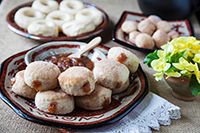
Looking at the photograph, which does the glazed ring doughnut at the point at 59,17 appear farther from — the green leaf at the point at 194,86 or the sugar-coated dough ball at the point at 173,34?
the green leaf at the point at 194,86

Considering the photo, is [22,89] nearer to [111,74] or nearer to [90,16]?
[111,74]

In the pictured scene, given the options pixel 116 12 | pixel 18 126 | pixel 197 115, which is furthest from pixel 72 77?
pixel 116 12

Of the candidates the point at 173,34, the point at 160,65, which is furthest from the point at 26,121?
the point at 173,34

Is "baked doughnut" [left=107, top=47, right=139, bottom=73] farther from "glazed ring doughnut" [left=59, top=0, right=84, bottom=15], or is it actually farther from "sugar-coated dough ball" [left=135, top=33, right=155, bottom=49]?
"glazed ring doughnut" [left=59, top=0, right=84, bottom=15]

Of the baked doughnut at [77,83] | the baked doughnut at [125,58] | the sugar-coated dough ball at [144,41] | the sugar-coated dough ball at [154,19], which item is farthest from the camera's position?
the sugar-coated dough ball at [154,19]

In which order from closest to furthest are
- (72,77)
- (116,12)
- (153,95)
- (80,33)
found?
(72,77)
(153,95)
(80,33)
(116,12)

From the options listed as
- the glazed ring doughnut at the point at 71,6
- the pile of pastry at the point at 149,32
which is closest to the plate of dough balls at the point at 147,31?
the pile of pastry at the point at 149,32

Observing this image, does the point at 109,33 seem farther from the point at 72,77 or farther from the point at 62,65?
the point at 72,77
